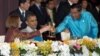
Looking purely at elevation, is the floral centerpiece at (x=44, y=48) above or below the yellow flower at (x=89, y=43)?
below

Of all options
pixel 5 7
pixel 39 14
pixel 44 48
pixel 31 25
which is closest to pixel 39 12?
pixel 39 14

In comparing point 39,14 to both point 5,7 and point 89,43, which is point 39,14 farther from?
point 89,43

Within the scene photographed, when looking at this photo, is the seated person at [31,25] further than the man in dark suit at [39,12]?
No

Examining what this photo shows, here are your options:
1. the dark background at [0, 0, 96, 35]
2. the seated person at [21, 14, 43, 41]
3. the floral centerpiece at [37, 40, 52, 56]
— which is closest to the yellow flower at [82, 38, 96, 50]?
the floral centerpiece at [37, 40, 52, 56]

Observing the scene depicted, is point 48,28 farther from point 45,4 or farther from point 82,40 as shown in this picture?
point 45,4

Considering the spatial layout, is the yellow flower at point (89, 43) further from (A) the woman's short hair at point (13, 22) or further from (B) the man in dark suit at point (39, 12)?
(B) the man in dark suit at point (39, 12)

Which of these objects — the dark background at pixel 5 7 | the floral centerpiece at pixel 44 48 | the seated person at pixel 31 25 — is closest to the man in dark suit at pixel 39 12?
the dark background at pixel 5 7

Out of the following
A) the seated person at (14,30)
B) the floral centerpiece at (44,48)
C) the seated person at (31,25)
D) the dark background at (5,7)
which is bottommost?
the floral centerpiece at (44,48)

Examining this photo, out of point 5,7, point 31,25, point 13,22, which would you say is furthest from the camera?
point 5,7

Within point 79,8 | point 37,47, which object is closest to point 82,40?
point 37,47

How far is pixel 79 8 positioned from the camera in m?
9.33

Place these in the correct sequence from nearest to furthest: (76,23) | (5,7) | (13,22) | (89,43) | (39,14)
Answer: (89,43) < (13,22) < (76,23) < (39,14) < (5,7)

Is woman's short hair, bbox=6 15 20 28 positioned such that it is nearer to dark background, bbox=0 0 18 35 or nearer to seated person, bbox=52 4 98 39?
seated person, bbox=52 4 98 39

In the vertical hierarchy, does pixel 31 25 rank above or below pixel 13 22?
above
